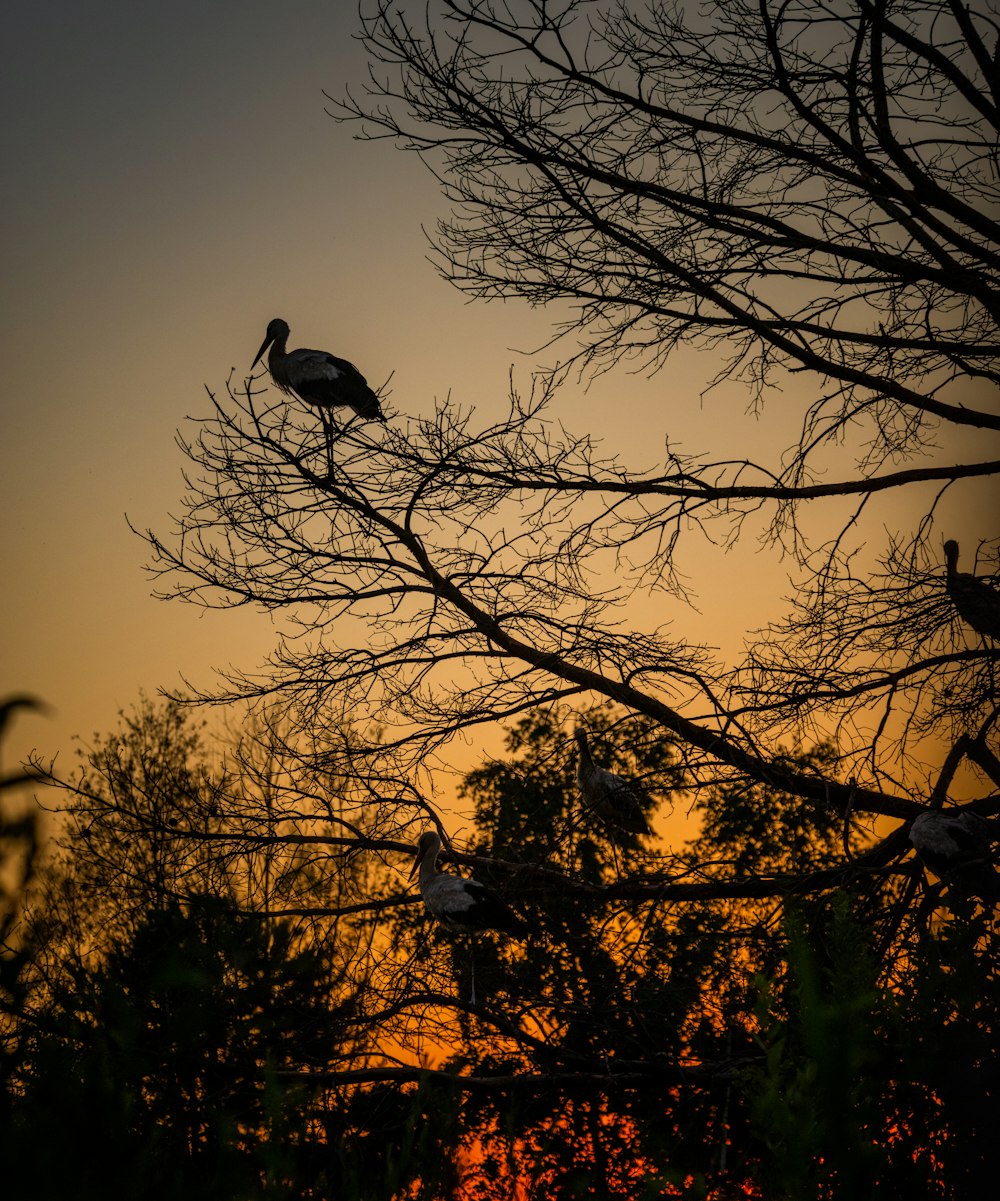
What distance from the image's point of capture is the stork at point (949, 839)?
21.9ft

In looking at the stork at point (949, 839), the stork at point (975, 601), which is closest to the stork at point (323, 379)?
the stork at point (975, 601)

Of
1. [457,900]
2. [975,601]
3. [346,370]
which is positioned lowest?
[457,900]

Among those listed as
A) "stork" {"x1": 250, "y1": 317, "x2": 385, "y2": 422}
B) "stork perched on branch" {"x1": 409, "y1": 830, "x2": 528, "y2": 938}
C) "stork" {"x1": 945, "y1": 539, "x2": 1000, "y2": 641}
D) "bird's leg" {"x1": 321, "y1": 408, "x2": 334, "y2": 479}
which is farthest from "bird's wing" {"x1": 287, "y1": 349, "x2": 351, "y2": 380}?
"stork" {"x1": 945, "y1": 539, "x2": 1000, "y2": 641}

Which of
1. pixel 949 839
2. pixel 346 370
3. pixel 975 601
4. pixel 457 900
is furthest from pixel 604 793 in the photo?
pixel 346 370

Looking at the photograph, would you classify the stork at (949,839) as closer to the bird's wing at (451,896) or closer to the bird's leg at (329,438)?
the bird's wing at (451,896)

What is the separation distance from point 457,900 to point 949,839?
406 centimetres

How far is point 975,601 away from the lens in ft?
25.6

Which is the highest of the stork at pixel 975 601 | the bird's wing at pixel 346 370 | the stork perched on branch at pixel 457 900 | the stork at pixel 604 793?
the bird's wing at pixel 346 370

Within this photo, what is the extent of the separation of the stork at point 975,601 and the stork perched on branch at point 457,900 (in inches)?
167

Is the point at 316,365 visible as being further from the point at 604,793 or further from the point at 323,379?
the point at 604,793

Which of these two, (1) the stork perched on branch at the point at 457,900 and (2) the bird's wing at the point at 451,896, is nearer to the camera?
(1) the stork perched on branch at the point at 457,900

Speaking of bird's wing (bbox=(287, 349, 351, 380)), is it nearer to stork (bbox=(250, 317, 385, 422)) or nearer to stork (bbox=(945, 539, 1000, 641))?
stork (bbox=(250, 317, 385, 422))

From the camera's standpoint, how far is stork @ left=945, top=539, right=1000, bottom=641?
7.61m

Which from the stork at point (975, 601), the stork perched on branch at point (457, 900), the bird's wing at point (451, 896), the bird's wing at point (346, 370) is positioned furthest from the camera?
the bird's wing at point (346, 370)
